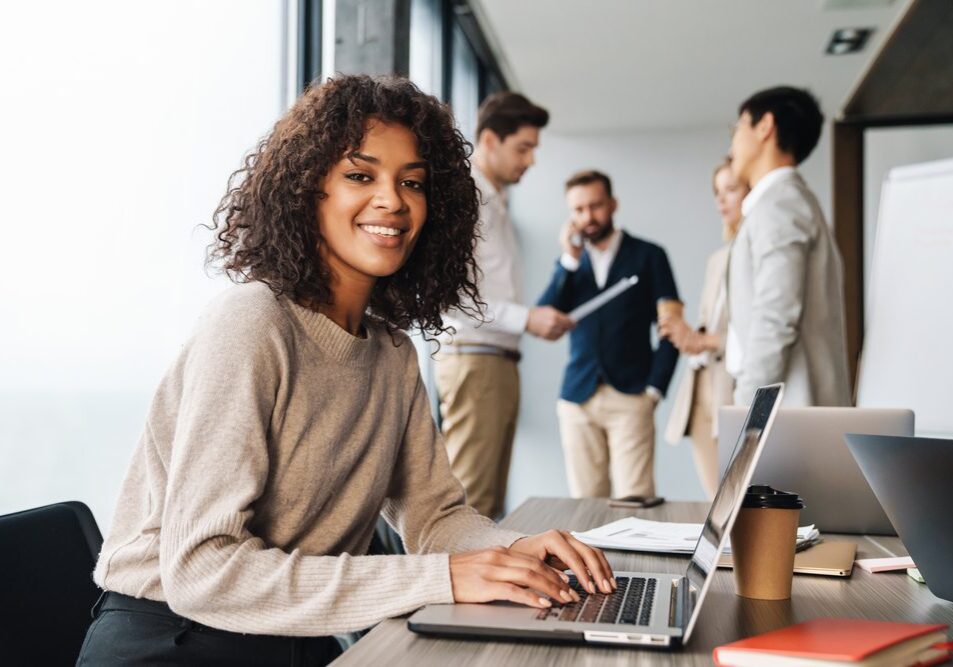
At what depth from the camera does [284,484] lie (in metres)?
1.19

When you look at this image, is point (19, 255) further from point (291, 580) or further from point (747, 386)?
point (747, 386)

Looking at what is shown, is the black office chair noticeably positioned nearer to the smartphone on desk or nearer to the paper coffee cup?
the smartphone on desk

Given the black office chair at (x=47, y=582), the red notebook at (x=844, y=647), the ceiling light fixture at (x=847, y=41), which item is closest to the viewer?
the red notebook at (x=844, y=647)

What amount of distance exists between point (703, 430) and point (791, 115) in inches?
46.0

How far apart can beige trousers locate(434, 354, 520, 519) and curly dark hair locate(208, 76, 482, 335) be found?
1490 mm

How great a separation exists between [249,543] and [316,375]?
276 millimetres

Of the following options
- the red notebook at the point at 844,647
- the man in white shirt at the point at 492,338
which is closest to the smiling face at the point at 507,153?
the man in white shirt at the point at 492,338

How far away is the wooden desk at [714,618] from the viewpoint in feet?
2.71

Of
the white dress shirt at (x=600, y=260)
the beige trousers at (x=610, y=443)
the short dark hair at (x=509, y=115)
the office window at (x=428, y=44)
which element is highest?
the office window at (x=428, y=44)

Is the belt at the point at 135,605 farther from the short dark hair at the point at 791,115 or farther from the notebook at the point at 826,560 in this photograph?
the short dark hair at the point at 791,115

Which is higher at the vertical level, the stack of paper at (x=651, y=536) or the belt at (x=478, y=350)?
the belt at (x=478, y=350)

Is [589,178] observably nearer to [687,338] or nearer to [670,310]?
[670,310]

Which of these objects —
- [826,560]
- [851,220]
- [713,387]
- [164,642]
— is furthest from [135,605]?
[851,220]

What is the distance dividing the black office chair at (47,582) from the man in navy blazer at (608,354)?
2755mm
